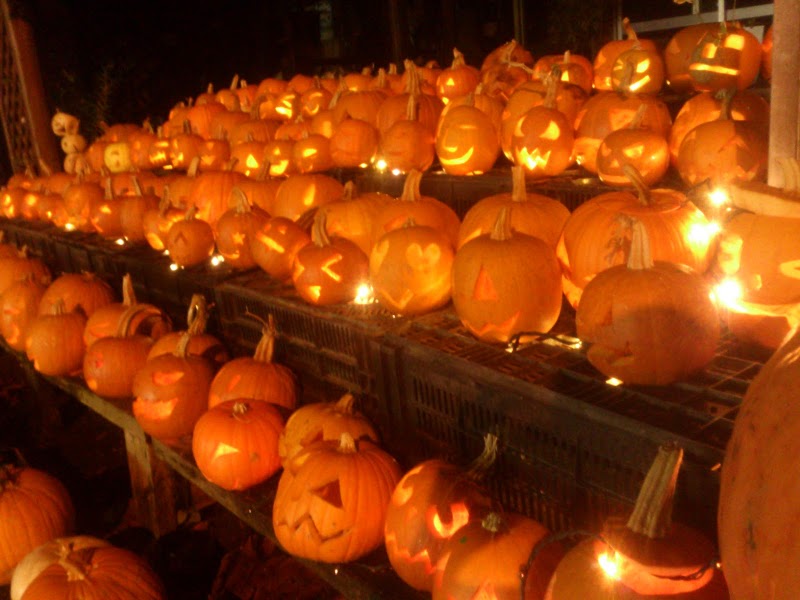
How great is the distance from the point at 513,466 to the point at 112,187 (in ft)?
11.1

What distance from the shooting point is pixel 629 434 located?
51.4 inches

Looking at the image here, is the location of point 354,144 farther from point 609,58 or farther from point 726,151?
point 726,151

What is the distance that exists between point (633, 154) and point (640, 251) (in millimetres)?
964

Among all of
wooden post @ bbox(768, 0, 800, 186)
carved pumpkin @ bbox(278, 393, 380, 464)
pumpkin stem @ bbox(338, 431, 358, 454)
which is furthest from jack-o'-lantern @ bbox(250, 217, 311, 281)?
wooden post @ bbox(768, 0, 800, 186)

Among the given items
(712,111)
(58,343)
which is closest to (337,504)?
(712,111)

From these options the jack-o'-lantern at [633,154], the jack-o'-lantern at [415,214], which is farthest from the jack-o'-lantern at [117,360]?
the jack-o'-lantern at [633,154]

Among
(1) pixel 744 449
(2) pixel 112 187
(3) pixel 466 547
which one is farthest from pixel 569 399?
(2) pixel 112 187

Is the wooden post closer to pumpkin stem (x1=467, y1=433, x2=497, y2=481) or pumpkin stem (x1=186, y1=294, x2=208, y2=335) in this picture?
pumpkin stem (x1=467, y1=433, x2=497, y2=481)

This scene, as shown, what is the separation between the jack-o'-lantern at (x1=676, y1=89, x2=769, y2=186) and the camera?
7.00ft

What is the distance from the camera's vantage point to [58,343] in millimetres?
3113

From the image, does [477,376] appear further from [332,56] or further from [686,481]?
[332,56]

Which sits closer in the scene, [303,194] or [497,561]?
[497,561]

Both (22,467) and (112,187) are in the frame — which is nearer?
(22,467)

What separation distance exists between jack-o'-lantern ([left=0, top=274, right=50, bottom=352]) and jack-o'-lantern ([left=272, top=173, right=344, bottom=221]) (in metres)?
Answer: 1.59
